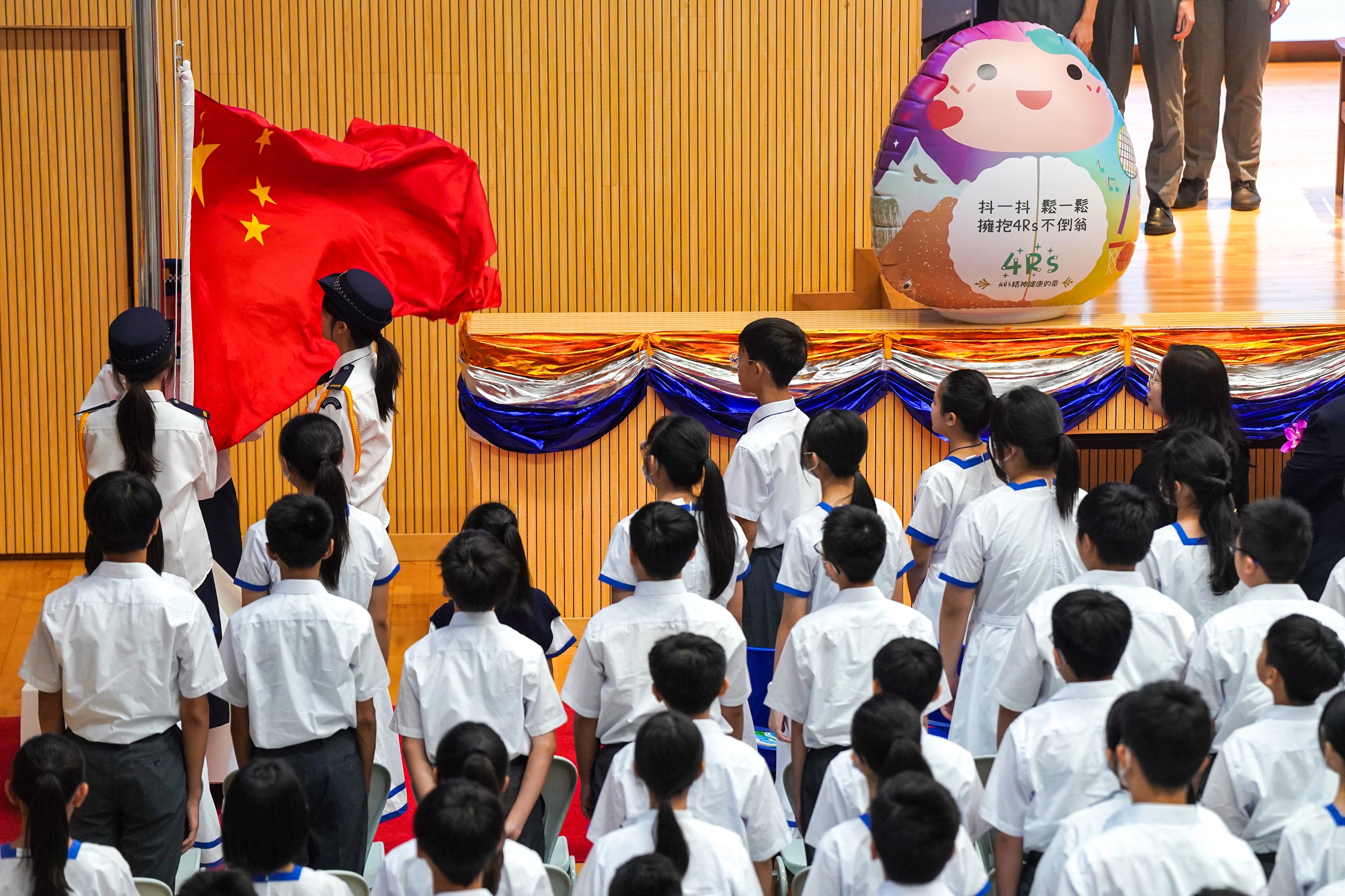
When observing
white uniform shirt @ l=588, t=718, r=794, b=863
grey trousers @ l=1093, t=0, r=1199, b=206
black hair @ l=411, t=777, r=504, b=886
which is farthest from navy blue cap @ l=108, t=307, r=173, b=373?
grey trousers @ l=1093, t=0, r=1199, b=206

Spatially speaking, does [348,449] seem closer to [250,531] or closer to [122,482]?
[250,531]

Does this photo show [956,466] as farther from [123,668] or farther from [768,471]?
[123,668]

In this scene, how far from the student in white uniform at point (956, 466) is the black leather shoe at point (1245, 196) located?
4526mm

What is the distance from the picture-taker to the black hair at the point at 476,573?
113 inches

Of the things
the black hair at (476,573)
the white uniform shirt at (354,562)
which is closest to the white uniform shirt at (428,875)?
the black hair at (476,573)

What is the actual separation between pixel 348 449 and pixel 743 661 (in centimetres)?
151

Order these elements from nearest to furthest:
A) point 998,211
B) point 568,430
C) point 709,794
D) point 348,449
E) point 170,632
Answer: point 709,794, point 170,632, point 348,449, point 998,211, point 568,430

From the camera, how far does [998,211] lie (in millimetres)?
5035

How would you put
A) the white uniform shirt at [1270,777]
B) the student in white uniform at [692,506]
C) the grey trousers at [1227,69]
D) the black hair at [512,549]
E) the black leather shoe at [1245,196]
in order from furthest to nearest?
the black leather shoe at [1245,196] < the grey trousers at [1227,69] < the student in white uniform at [692,506] < the black hair at [512,549] < the white uniform shirt at [1270,777]

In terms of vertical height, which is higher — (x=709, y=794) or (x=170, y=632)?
(x=170, y=632)

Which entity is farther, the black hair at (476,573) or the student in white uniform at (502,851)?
the black hair at (476,573)

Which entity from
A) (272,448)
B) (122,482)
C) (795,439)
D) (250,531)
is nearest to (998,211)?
(795,439)

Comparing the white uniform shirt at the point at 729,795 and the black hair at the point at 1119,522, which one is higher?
the black hair at the point at 1119,522

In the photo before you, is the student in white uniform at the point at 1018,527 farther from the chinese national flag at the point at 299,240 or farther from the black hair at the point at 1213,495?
the chinese national flag at the point at 299,240
